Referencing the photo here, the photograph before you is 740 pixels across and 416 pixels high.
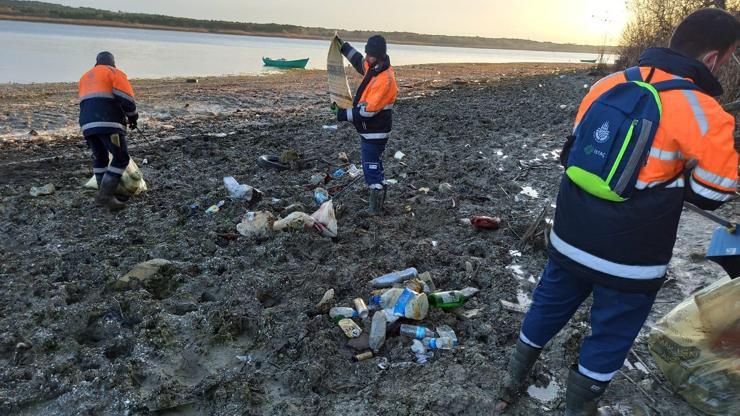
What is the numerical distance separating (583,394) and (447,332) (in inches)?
42.6

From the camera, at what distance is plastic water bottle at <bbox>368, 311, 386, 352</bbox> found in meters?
3.28

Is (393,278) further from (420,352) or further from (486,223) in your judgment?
(486,223)

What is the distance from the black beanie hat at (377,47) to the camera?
5137 mm

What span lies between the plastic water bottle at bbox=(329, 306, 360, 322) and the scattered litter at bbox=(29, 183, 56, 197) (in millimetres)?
4544

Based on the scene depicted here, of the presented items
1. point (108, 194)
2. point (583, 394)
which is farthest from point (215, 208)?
point (583, 394)

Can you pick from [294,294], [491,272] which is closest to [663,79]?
[491,272]

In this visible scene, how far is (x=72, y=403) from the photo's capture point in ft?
8.89

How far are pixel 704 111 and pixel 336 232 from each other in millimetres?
3526

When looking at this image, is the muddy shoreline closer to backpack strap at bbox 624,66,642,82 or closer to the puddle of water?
the puddle of water

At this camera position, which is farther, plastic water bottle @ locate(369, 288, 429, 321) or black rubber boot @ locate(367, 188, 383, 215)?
black rubber boot @ locate(367, 188, 383, 215)

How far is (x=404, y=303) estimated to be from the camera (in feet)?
11.6

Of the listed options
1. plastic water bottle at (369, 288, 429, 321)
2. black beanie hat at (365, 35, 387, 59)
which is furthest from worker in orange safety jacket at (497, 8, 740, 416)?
black beanie hat at (365, 35, 387, 59)

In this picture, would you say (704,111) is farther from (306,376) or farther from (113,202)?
(113,202)

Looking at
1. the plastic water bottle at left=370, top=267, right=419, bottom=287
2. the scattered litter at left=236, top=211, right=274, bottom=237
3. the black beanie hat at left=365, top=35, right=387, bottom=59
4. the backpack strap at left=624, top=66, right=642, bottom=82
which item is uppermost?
the black beanie hat at left=365, top=35, right=387, bottom=59
